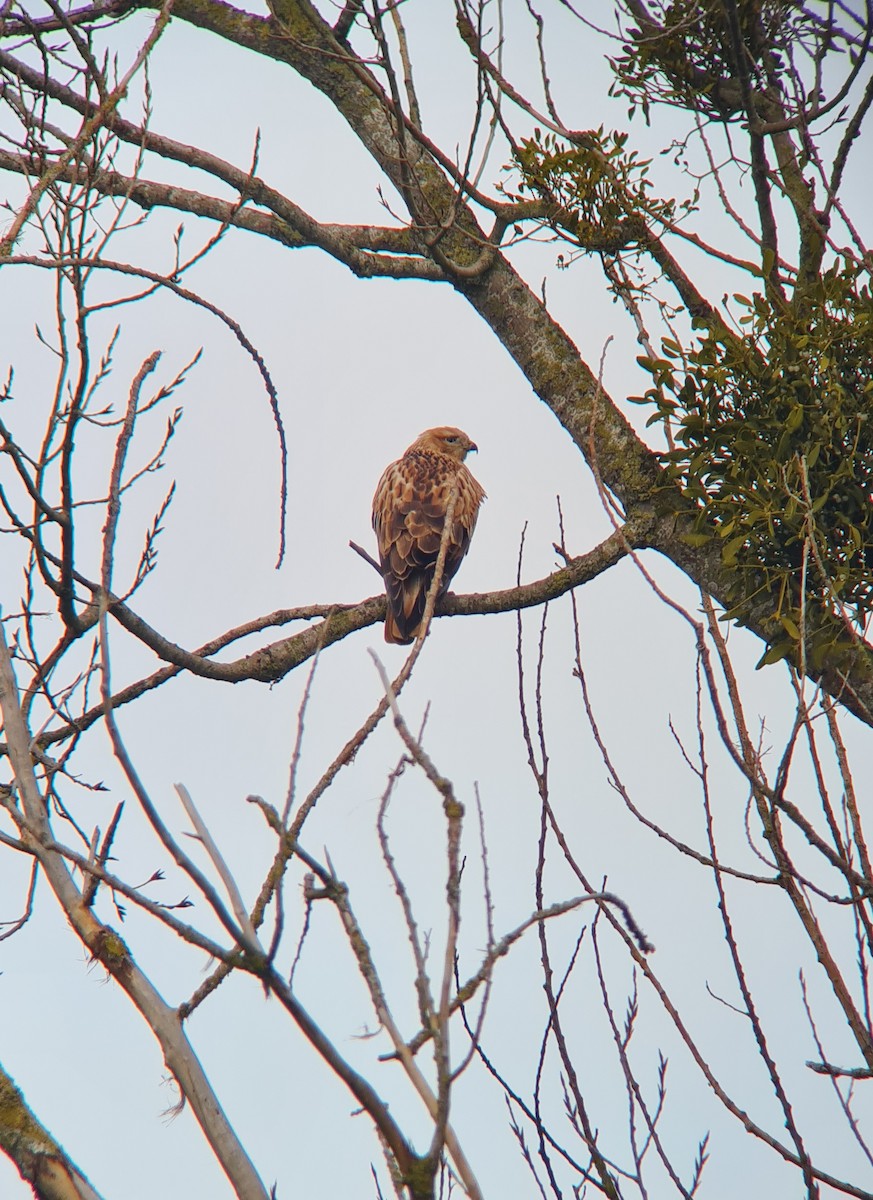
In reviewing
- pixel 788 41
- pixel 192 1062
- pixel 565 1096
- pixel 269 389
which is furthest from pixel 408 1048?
pixel 788 41

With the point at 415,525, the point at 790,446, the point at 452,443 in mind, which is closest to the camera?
the point at 790,446

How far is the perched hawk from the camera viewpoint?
5.16 metres

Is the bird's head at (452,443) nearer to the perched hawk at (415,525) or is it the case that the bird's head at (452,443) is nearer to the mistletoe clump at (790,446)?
the perched hawk at (415,525)

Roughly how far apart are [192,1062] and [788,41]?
12.3 feet

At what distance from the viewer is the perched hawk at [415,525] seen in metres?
5.16

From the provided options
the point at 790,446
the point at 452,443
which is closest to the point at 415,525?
the point at 452,443

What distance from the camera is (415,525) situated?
5.67m

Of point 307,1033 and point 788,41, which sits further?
point 788,41

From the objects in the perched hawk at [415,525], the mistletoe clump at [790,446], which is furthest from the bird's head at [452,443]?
the mistletoe clump at [790,446]

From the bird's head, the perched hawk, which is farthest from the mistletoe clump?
the bird's head

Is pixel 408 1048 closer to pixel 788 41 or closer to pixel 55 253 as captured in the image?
pixel 55 253

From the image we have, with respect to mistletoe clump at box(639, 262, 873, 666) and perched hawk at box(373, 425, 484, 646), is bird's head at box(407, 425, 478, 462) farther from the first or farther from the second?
mistletoe clump at box(639, 262, 873, 666)

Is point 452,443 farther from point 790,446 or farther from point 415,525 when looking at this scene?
point 790,446

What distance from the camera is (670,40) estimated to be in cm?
439
